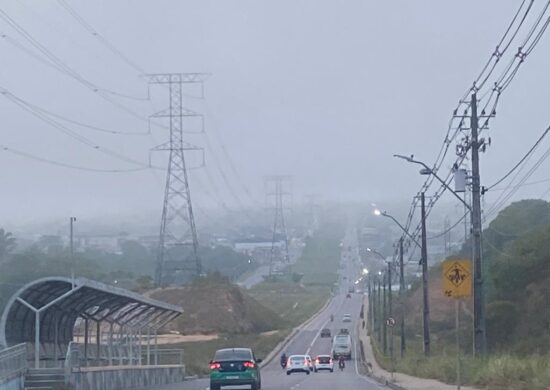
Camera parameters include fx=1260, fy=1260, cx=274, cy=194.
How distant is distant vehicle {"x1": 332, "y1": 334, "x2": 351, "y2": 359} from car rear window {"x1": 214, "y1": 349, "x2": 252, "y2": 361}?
2062 inches

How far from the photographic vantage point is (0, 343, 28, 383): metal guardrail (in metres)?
36.0

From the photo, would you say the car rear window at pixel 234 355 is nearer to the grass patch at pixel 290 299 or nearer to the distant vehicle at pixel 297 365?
the distant vehicle at pixel 297 365

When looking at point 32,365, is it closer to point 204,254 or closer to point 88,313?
point 88,313

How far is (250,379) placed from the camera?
45.2 meters

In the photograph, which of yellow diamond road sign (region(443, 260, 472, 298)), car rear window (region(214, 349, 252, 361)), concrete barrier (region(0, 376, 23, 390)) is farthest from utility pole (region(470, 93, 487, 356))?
concrete barrier (region(0, 376, 23, 390))

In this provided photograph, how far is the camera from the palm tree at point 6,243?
108 metres

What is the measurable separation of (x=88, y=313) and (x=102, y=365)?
11.6ft

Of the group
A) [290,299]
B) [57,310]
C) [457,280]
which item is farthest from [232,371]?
[290,299]

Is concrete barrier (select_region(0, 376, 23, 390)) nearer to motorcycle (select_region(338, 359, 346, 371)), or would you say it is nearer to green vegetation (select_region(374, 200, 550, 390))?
green vegetation (select_region(374, 200, 550, 390))

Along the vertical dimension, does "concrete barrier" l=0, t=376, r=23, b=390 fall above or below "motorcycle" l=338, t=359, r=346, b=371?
above

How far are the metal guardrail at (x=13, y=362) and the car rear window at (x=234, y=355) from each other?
8000 millimetres

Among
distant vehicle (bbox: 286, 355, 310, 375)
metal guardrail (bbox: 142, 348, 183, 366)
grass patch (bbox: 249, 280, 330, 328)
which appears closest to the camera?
metal guardrail (bbox: 142, 348, 183, 366)

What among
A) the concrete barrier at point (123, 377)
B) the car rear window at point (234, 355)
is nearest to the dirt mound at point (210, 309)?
the concrete barrier at point (123, 377)

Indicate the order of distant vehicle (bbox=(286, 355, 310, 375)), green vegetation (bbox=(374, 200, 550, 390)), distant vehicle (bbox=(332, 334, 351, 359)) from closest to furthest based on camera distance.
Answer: green vegetation (bbox=(374, 200, 550, 390)) < distant vehicle (bbox=(286, 355, 310, 375)) < distant vehicle (bbox=(332, 334, 351, 359))
